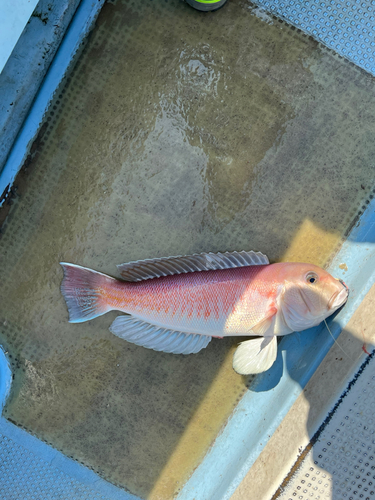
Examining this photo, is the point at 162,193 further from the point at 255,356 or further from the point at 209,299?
the point at 255,356

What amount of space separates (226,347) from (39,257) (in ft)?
4.92

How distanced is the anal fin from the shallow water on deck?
0.17 m

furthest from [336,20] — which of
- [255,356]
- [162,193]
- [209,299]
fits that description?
[255,356]

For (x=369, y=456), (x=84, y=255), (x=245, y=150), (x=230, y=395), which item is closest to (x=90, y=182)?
(x=84, y=255)

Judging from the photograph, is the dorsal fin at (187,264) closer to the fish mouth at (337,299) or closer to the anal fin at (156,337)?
the anal fin at (156,337)

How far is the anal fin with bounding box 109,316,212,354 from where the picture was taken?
2270mm

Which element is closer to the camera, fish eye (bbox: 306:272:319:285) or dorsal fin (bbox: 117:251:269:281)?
fish eye (bbox: 306:272:319:285)

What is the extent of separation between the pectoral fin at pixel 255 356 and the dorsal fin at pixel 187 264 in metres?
0.53

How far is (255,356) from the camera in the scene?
2246 millimetres

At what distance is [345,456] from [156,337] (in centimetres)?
151

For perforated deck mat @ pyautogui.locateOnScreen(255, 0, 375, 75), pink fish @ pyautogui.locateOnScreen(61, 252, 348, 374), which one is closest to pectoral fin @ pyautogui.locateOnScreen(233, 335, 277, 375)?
pink fish @ pyautogui.locateOnScreen(61, 252, 348, 374)

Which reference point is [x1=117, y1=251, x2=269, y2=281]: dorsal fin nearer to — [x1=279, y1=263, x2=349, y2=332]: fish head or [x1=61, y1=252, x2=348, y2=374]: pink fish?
[x1=61, y1=252, x2=348, y2=374]: pink fish

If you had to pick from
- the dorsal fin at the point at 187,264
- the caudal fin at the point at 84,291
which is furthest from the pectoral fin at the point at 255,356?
the caudal fin at the point at 84,291

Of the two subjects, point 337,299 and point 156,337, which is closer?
point 337,299
